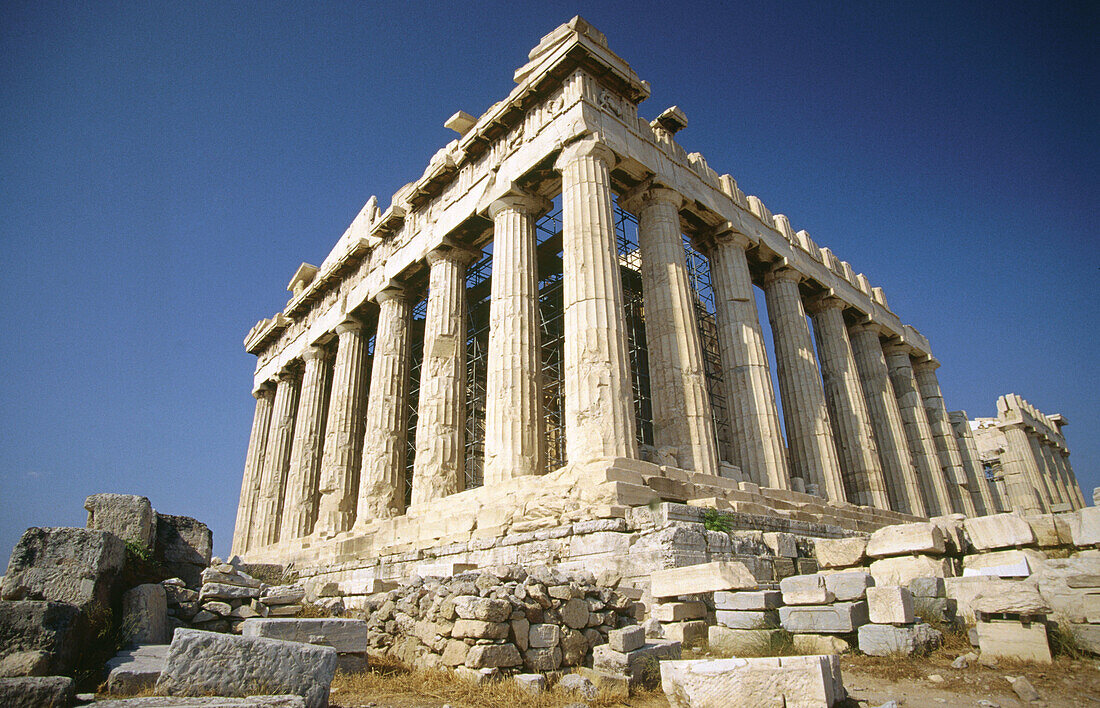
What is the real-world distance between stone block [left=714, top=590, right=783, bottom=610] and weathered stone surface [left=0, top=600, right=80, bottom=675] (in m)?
6.40

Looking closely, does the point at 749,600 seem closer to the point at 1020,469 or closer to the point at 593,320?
the point at 593,320

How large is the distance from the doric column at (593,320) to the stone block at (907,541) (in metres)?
4.13

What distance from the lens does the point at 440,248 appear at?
17656 mm

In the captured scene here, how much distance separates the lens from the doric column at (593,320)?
1130 centimetres

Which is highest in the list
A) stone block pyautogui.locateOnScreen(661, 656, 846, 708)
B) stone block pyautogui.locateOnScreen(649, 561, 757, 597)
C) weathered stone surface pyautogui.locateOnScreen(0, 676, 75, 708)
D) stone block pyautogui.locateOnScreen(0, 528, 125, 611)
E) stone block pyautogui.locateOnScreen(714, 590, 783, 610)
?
stone block pyautogui.locateOnScreen(0, 528, 125, 611)

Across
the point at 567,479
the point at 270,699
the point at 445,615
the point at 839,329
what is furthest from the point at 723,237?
the point at 270,699

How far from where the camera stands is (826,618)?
21.7ft

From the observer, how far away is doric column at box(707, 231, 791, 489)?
14.6 metres

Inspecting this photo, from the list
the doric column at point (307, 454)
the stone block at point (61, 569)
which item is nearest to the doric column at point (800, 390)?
the stone block at point (61, 569)

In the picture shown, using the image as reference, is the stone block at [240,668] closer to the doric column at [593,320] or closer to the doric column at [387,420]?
the doric column at [593,320]

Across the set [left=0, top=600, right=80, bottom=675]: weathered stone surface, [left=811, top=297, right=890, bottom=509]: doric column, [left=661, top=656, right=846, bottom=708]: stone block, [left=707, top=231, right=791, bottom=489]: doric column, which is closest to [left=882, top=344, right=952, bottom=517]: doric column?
[left=811, top=297, right=890, bottom=509]: doric column

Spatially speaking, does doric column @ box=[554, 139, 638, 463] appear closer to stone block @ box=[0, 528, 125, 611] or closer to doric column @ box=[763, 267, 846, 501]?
stone block @ box=[0, 528, 125, 611]

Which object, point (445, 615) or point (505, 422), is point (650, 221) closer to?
point (505, 422)

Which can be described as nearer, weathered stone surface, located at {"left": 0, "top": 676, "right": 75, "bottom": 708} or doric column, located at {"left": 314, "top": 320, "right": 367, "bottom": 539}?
weathered stone surface, located at {"left": 0, "top": 676, "right": 75, "bottom": 708}
